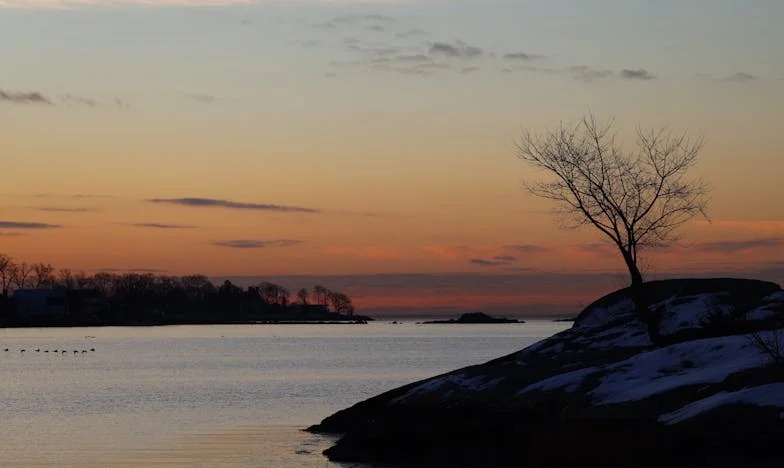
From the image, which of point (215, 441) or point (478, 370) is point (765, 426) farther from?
point (215, 441)

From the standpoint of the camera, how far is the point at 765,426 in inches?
1005

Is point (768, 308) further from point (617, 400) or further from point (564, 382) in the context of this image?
point (617, 400)

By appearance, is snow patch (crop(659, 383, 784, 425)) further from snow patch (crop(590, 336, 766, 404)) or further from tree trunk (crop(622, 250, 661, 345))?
tree trunk (crop(622, 250, 661, 345))

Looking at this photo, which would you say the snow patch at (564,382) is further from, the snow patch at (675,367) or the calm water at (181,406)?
the calm water at (181,406)

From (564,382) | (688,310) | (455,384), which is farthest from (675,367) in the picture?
(688,310)

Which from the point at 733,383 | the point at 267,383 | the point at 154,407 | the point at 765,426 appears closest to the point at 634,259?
the point at 733,383

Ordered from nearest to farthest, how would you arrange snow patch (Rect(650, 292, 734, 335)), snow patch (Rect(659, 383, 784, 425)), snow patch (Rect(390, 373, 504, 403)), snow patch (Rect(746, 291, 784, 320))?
snow patch (Rect(659, 383, 784, 425)) → snow patch (Rect(390, 373, 504, 403)) → snow patch (Rect(746, 291, 784, 320)) → snow patch (Rect(650, 292, 734, 335))

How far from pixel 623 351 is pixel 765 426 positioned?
18.0 metres

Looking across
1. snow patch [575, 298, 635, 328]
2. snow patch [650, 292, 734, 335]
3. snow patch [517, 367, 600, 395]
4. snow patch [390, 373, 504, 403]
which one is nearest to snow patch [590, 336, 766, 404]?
snow patch [517, 367, 600, 395]

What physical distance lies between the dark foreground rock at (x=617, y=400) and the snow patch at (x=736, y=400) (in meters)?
0.04

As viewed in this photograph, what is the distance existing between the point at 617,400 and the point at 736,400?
5.90 m

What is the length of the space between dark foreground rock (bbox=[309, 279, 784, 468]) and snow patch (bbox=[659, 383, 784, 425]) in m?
0.04

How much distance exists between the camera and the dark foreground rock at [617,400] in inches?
994

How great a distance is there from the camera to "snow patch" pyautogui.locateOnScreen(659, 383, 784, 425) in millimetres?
26594
